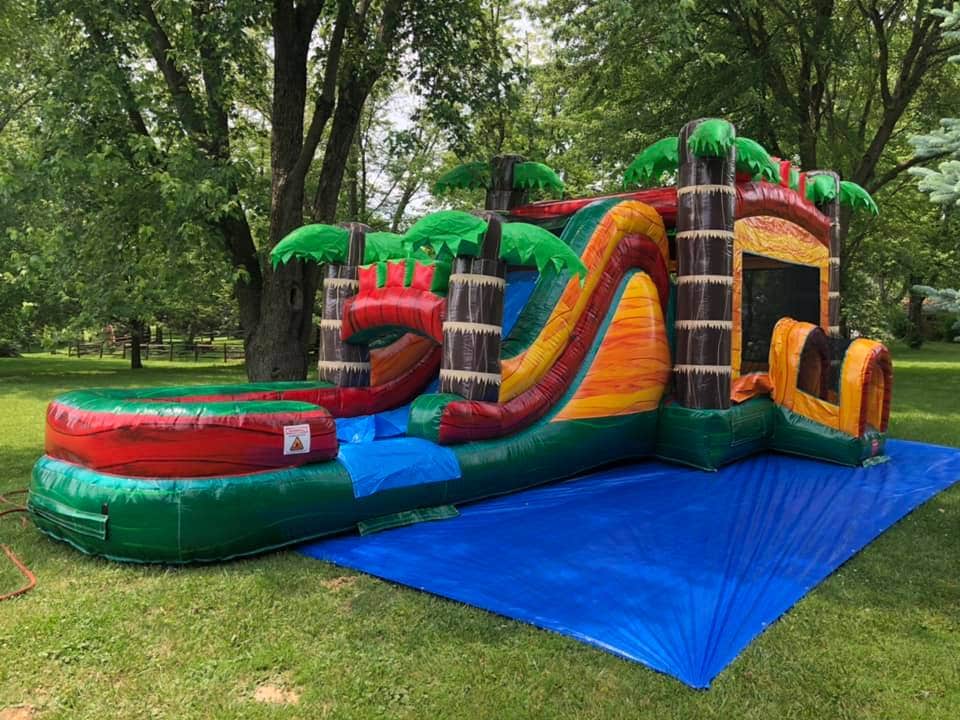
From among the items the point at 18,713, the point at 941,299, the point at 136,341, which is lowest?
the point at 18,713

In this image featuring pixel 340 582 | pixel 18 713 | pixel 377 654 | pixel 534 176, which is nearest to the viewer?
pixel 18 713

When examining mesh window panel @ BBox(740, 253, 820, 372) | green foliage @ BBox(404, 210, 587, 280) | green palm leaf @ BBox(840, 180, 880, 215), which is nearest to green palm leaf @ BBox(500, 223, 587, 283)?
green foliage @ BBox(404, 210, 587, 280)

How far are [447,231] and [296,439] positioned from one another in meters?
1.53

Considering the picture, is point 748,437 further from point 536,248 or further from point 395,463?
point 395,463

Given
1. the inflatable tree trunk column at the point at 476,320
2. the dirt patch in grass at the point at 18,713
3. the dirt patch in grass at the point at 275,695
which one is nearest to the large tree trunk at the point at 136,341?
the inflatable tree trunk column at the point at 476,320

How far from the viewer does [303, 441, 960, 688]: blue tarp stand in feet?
9.66

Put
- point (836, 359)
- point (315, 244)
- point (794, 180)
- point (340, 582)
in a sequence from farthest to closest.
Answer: point (794, 180) < point (836, 359) < point (315, 244) < point (340, 582)

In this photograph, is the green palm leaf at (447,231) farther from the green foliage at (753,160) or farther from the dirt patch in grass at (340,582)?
the green foliage at (753,160)

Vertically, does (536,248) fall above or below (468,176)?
below

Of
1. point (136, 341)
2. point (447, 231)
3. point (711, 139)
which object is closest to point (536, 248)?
point (447, 231)

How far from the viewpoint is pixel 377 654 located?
2713 mm

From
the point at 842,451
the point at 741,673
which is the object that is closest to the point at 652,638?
the point at 741,673

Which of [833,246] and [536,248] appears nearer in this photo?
[536,248]

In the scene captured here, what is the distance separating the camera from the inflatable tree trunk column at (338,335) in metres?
5.76
